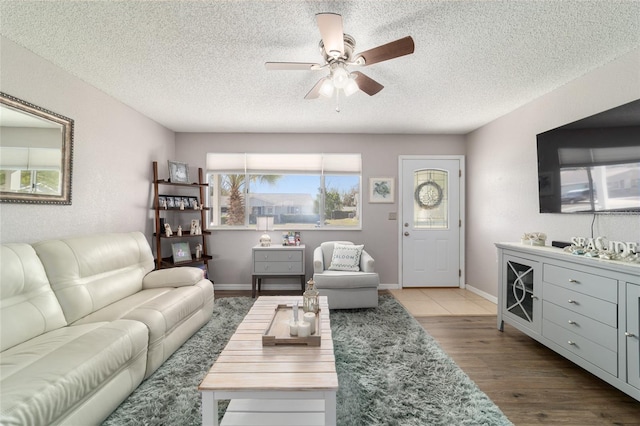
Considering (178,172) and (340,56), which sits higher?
(340,56)

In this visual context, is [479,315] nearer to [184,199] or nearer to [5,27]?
[184,199]

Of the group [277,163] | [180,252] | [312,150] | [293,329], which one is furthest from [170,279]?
[312,150]

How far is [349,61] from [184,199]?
3.17 m

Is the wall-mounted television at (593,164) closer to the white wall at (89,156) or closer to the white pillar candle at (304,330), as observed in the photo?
the white pillar candle at (304,330)

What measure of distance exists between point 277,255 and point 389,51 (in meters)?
3.02

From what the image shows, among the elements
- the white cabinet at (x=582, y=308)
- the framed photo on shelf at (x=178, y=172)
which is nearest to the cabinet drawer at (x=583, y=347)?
the white cabinet at (x=582, y=308)

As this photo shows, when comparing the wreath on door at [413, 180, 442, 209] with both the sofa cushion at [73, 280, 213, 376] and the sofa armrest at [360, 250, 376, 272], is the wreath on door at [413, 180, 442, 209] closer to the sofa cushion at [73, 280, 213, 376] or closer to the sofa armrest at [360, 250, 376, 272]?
the sofa armrest at [360, 250, 376, 272]

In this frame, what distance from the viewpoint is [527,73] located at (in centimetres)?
256

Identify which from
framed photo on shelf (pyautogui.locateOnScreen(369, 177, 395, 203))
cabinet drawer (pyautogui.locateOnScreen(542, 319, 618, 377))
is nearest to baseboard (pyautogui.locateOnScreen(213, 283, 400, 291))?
framed photo on shelf (pyautogui.locateOnScreen(369, 177, 395, 203))

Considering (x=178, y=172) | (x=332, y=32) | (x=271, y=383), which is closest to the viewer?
(x=271, y=383)

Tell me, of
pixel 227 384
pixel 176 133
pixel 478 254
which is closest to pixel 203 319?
pixel 227 384

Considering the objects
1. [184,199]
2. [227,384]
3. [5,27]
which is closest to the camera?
[227,384]

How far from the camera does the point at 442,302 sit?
384 cm

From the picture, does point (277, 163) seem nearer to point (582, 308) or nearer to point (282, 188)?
point (282, 188)
